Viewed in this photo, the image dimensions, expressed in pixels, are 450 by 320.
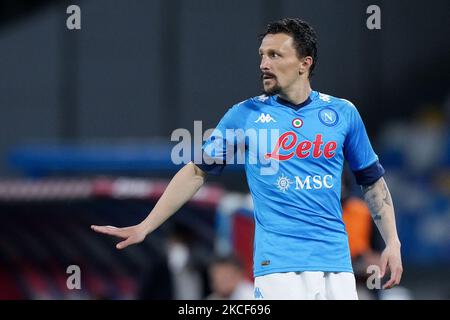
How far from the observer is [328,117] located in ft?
16.7

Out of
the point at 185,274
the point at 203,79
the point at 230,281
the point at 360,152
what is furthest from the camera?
the point at 203,79

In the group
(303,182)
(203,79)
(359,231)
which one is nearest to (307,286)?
(303,182)

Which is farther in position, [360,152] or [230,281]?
[230,281]

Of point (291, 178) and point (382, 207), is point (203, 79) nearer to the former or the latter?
point (382, 207)

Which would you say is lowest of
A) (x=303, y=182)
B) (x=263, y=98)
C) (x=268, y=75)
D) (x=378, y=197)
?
(x=378, y=197)

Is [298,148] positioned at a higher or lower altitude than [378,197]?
higher

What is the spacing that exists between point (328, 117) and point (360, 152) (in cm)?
25

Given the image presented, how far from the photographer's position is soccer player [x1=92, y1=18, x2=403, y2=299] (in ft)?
16.3

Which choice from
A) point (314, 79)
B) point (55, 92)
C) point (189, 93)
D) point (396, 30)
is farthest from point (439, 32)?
point (55, 92)

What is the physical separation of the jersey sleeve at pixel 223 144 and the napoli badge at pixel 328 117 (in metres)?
0.39

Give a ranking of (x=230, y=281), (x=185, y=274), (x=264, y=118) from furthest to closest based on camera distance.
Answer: (x=185, y=274) < (x=230, y=281) < (x=264, y=118)

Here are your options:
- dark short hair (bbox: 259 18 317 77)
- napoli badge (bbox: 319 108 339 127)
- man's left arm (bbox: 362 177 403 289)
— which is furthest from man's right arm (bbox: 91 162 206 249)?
man's left arm (bbox: 362 177 403 289)

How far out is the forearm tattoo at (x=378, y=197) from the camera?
529 cm
